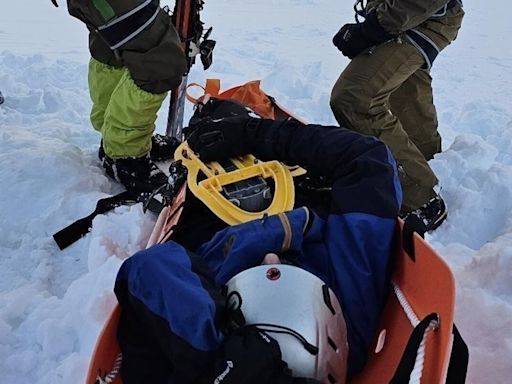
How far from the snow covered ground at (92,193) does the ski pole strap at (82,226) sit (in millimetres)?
33

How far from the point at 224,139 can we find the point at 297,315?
3.02 ft

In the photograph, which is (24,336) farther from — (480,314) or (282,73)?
(282,73)

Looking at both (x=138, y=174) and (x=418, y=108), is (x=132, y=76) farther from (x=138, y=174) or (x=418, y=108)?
(x=418, y=108)

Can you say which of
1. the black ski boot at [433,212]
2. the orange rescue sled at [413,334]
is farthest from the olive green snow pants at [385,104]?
the orange rescue sled at [413,334]

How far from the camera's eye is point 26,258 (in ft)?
7.77

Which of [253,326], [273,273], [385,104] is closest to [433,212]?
[385,104]

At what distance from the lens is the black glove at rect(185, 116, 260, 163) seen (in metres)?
1.96

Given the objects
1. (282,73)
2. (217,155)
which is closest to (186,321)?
(217,155)

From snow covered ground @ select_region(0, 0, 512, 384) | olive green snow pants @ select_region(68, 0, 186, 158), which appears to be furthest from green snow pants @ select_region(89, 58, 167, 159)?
snow covered ground @ select_region(0, 0, 512, 384)

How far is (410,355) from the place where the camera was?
1.06 meters

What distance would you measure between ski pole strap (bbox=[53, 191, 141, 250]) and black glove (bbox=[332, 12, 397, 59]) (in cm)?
117

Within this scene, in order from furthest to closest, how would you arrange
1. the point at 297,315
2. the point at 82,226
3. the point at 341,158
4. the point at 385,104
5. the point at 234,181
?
1. the point at 385,104
2. the point at 82,226
3. the point at 234,181
4. the point at 341,158
5. the point at 297,315

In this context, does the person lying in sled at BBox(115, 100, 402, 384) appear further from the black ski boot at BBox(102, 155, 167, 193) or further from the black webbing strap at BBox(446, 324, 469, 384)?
the black ski boot at BBox(102, 155, 167, 193)

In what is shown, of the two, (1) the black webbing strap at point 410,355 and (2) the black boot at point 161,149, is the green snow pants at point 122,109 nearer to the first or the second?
(2) the black boot at point 161,149
